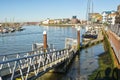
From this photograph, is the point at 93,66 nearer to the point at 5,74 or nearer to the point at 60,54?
the point at 60,54

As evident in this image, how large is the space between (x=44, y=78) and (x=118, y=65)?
6.72 metres

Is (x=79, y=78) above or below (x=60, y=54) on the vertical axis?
below

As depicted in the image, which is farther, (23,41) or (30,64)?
(23,41)

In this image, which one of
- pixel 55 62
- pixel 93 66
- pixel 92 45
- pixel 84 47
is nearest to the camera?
pixel 55 62

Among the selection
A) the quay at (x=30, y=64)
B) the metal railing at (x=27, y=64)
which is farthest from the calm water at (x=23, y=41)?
the metal railing at (x=27, y=64)

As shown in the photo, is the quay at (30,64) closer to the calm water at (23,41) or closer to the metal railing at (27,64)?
the metal railing at (27,64)

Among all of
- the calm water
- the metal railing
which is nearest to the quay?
the metal railing

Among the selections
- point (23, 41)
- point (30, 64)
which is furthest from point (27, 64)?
point (23, 41)

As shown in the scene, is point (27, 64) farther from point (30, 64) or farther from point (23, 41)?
point (23, 41)

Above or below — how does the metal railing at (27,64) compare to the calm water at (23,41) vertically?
above

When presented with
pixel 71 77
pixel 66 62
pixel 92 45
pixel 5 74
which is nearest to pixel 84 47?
pixel 92 45

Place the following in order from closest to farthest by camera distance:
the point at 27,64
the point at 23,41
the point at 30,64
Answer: the point at 30,64, the point at 27,64, the point at 23,41

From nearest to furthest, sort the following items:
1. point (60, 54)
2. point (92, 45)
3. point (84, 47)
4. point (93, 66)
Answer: point (60, 54) < point (93, 66) < point (84, 47) < point (92, 45)

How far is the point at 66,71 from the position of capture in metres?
26.0
